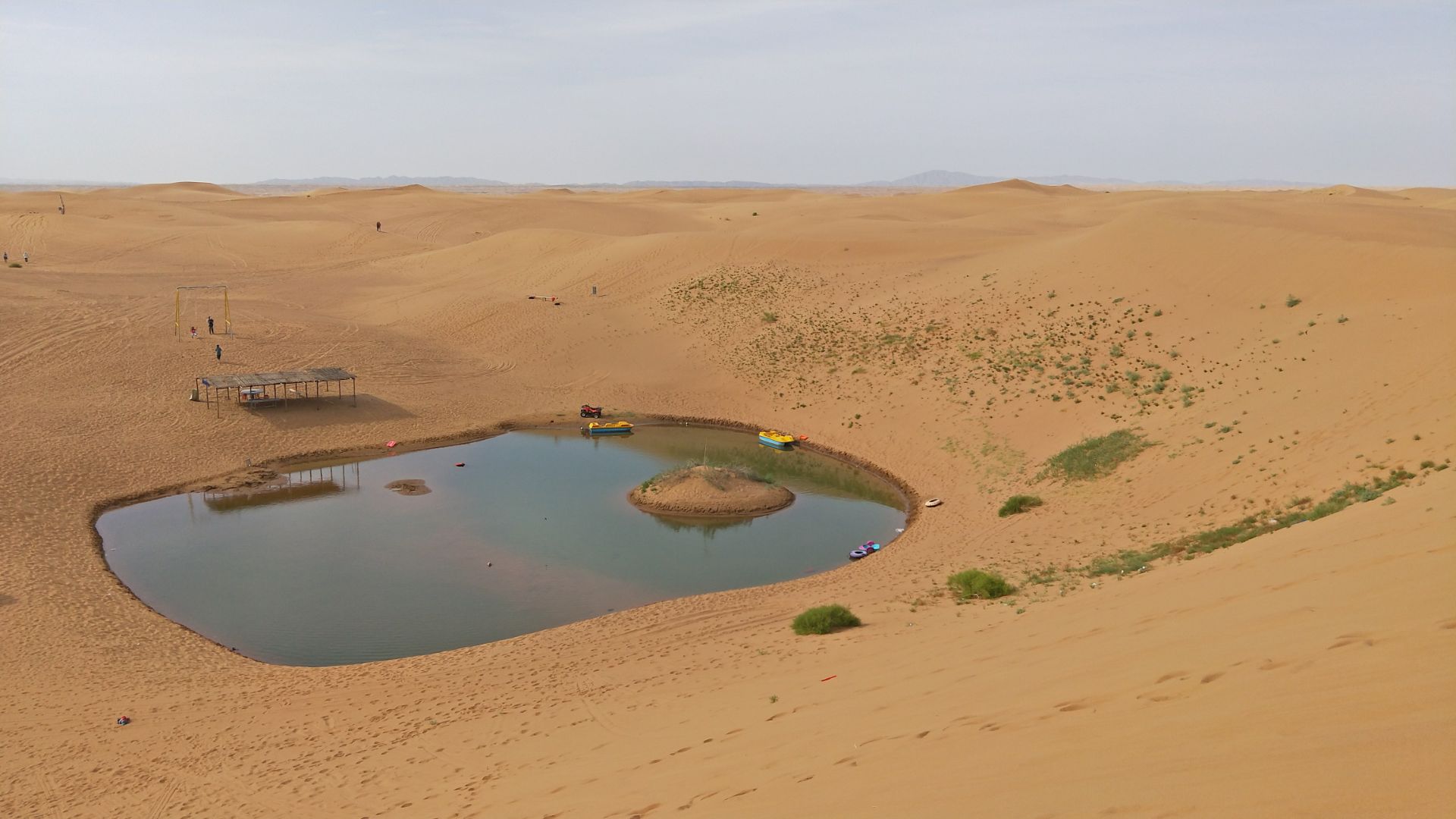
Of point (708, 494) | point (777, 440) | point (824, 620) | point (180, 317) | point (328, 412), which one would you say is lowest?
point (708, 494)

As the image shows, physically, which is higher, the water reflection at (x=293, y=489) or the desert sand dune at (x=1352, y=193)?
the desert sand dune at (x=1352, y=193)

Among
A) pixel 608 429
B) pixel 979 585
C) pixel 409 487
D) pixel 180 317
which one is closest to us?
pixel 979 585

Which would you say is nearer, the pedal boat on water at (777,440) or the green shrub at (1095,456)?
the green shrub at (1095,456)

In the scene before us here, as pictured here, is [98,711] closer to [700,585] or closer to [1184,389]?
[700,585]

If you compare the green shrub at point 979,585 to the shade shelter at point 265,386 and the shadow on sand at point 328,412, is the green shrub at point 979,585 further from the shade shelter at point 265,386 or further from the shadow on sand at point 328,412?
the shade shelter at point 265,386

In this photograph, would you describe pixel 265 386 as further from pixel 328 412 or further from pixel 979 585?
pixel 979 585

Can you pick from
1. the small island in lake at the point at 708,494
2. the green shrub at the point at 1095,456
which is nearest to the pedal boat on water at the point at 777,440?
the small island in lake at the point at 708,494

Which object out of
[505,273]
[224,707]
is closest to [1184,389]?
[224,707]

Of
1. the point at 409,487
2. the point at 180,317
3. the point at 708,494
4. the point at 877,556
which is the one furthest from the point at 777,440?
the point at 180,317
